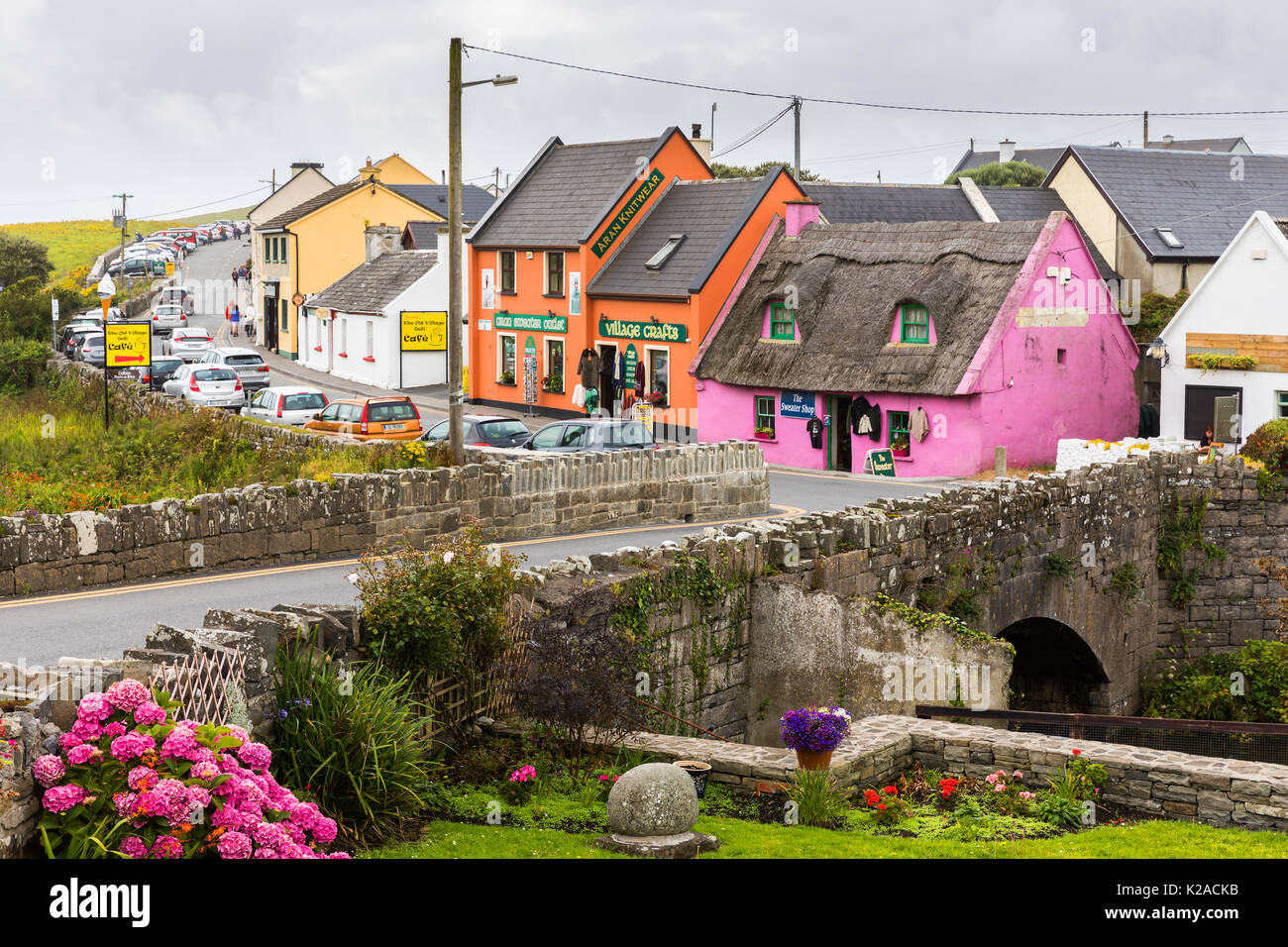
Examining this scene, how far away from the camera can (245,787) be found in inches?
337

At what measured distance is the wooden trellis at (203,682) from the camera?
30.6 feet

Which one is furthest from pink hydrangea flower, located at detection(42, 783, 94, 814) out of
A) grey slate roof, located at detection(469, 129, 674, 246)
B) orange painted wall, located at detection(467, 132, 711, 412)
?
grey slate roof, located at detection(469, 129, 674, 246)

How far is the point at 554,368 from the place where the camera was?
50.2 m

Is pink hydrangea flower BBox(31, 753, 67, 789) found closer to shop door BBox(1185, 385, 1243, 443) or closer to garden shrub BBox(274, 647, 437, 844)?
garden shrub BBox(274, 647, 437, 844)

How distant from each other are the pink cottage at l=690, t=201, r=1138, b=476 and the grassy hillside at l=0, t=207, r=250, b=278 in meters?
86.3

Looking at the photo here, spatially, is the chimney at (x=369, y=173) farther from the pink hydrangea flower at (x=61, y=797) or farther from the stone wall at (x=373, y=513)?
the pink hydrangea flower at (x=61, y=797)

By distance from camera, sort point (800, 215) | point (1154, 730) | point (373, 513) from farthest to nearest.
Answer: point (800, 215), point (373, 513), point (1154, 730)

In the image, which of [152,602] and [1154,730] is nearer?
[1154,730]

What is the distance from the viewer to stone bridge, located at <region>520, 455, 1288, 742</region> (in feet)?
52.0

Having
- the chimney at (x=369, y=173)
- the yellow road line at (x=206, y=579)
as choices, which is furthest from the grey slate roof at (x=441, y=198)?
the yellow road line at (x=206, y=579)

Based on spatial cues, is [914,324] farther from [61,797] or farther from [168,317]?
[168,317]

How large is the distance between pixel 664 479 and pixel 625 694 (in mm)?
12570

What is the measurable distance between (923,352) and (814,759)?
28.0 meters

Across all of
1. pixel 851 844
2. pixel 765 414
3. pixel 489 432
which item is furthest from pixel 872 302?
pixel 851 844
